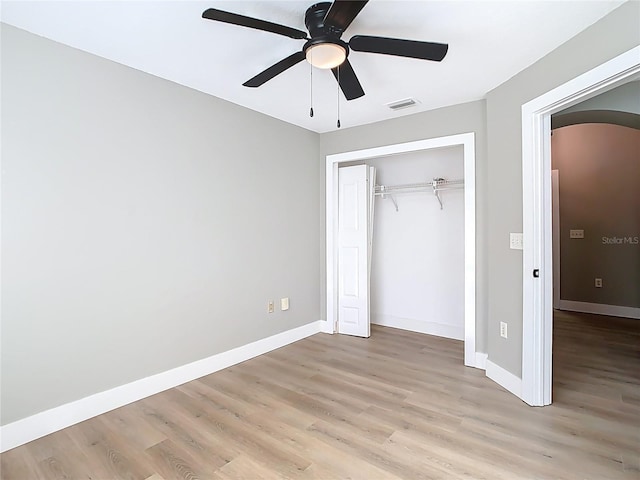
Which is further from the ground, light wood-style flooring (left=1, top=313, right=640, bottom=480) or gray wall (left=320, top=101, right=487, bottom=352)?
gray wall (left=320, top=101, right=487, bottom=352)


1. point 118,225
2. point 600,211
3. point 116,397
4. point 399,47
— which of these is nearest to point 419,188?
point 399,47

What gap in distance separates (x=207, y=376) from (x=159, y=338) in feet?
1.91

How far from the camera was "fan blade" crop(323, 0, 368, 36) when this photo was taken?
1.52m

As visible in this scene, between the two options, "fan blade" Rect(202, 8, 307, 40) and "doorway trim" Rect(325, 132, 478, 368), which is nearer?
"fan blade" Rect(202, 8, 307, 40)

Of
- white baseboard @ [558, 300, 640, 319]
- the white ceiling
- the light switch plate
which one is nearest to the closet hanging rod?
the white ceiling

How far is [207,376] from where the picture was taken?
306cm

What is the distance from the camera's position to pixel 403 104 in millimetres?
3365

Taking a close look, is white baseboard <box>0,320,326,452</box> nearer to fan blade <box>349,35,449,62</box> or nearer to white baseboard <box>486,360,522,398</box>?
white baseboard <box>486,360,522,398</box>

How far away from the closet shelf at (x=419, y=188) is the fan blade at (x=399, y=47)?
233cm

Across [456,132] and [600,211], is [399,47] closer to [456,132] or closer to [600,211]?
[456,132]

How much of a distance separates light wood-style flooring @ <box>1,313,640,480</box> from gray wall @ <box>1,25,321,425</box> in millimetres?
396

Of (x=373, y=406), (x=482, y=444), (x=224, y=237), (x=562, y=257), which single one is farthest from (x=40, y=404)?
(x=562, y=257)

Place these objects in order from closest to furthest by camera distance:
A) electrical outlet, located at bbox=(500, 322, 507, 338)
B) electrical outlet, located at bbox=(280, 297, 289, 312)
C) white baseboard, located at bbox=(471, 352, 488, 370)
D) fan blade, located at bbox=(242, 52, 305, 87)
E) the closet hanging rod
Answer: fan blade, located at bbox=(242, 52, 305, 87) < electrical outlet, located at bbox=(500, 322, 507, 338) < white baseboard, located at bbox=(471, 352, 488, 370) < electrical outlet, located at bbox=(280, 297, 289, 312) < the closet hanging rod

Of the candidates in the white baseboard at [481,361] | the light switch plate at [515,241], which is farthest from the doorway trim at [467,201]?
the light switch plate at [515,241]
